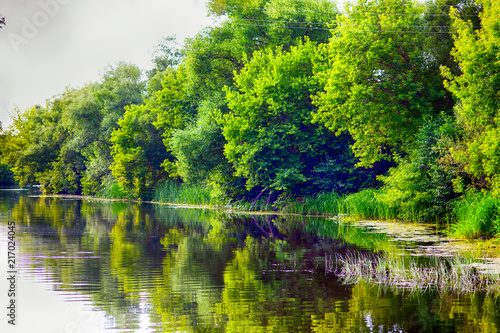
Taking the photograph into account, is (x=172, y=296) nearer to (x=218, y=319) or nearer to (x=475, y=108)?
(x=218, y=319)

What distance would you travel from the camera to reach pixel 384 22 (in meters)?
30.2

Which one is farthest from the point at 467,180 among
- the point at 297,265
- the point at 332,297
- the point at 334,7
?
the point at 334,7


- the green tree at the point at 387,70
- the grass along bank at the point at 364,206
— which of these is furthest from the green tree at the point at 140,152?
the green tree at the point at 387,70

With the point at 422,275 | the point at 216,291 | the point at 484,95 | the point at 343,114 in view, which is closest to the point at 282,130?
the point at 343,114

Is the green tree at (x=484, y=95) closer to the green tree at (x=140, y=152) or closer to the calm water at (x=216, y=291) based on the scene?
the calm water at (x=216, y=291)

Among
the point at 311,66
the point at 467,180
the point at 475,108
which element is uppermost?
the point at 311,66

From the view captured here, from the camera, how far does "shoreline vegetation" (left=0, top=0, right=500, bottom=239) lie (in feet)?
77.3

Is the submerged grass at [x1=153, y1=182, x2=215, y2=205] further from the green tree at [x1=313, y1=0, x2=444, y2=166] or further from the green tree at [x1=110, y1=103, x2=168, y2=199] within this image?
the green tree at [x1=313, y1=0, x2=444, y2=166]

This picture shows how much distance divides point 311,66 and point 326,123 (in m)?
4.99

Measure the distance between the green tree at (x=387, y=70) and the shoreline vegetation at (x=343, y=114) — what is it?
7 centimetres

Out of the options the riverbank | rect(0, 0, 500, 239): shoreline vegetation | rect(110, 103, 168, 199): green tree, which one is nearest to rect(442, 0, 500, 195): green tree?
rect(0, 0, 500, 239): shoreline vegetation

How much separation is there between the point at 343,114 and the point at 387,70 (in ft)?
12.0

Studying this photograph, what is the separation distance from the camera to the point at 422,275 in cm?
1291

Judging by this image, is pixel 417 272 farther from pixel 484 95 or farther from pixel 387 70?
pixel 387 70
